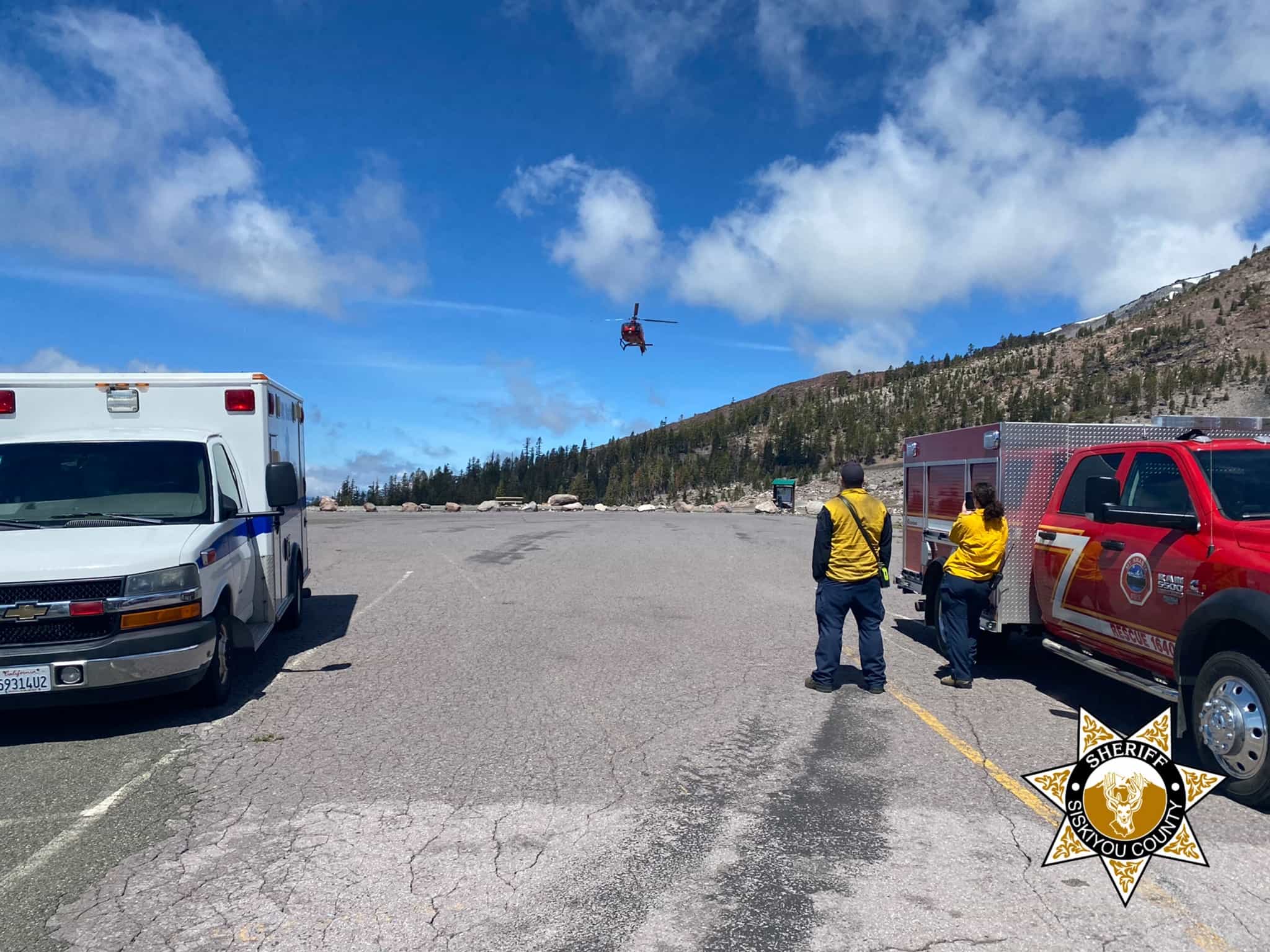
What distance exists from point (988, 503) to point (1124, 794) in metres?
4.44

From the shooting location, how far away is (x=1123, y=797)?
11.1ft

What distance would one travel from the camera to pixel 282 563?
357 inches

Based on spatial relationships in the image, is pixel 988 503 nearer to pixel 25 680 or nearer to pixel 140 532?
pixel 140 532

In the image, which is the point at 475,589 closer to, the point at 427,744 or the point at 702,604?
the point at 702,604

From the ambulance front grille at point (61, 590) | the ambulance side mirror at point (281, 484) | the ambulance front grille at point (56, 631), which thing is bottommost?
the ambulance front grille at point (56, 631)

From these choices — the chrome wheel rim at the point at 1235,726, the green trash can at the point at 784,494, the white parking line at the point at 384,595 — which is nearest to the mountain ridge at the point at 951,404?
the green trash can at the point at 784,494

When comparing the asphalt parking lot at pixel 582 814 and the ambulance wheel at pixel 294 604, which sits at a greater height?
the ambulance wheel at pixel 294 604

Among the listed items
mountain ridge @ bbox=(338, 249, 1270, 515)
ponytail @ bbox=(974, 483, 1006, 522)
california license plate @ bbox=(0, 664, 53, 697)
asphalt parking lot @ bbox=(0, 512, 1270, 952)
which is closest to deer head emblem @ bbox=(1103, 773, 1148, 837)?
asphalt parking lot @ bbox=(0, 512, 1270, 952)

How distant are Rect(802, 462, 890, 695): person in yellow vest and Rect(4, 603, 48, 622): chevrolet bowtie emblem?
5.50 m

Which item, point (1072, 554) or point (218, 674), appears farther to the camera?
point (1072, 554)

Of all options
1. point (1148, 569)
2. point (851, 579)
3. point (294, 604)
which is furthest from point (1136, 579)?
point (294, 604)

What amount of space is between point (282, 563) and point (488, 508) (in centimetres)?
3971

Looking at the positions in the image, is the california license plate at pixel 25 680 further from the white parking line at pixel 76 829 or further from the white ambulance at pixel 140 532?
the white parking line at pixel 76 829

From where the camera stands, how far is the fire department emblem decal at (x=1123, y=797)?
329 centimetres
